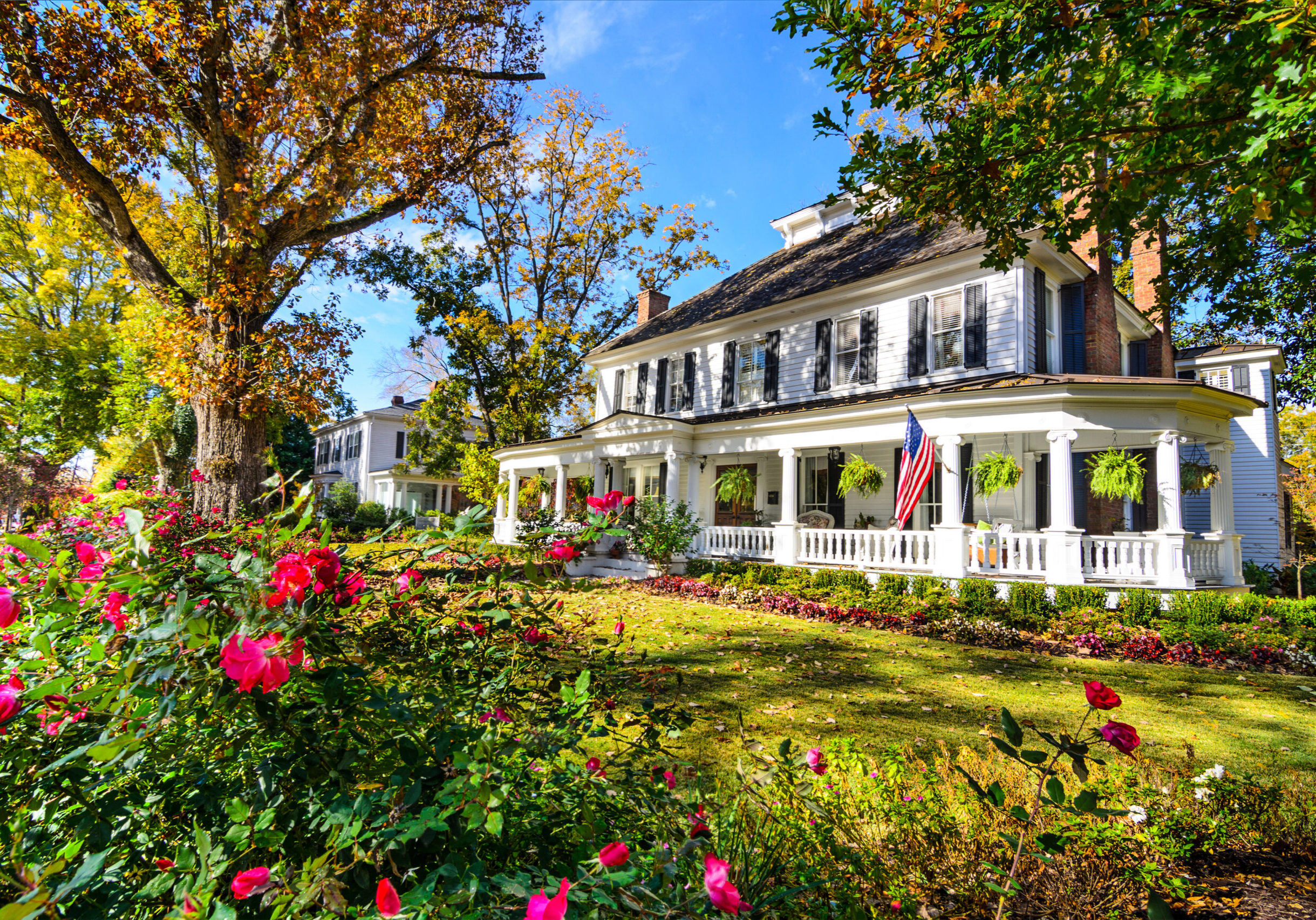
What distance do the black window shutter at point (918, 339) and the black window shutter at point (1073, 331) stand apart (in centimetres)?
321

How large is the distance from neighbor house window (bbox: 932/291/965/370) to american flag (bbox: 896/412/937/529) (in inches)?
154

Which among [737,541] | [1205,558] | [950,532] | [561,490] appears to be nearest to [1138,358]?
[1205,558]

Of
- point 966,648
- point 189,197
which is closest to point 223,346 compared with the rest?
point 189,197

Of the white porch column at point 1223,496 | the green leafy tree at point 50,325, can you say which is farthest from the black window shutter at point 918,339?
the green leafy tree at point 50,325

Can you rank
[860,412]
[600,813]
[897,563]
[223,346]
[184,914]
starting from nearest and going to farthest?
[184,914]
[600,813]
[223,346]
[897,563]
[860,412]

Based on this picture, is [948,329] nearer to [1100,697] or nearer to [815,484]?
[815,484]

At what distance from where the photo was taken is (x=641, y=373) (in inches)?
884

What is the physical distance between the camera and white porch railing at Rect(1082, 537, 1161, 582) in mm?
10766

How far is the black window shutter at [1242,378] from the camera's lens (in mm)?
20109

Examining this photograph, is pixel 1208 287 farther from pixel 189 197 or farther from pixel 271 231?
pixel 189 197

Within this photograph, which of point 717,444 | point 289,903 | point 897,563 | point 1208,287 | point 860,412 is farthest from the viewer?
point 717,444

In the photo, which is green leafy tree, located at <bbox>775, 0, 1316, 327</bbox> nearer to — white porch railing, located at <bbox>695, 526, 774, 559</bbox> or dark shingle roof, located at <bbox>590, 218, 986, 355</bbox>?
dark shingle roof, located at <bbox>590, 218, 986, 355</bbox>

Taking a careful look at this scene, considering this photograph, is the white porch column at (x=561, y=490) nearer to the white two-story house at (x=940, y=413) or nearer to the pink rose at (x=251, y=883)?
the white two-story house at (x=940, y=413)

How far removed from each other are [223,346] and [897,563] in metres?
14.0
